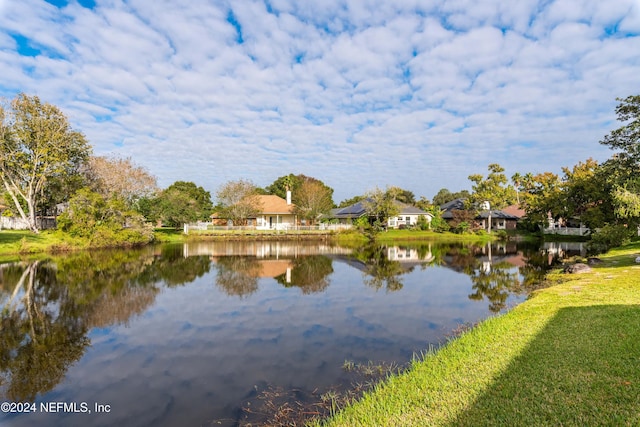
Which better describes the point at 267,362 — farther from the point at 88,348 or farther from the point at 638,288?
the point at 638,288

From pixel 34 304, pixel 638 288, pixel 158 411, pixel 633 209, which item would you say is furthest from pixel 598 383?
pixel 633 209

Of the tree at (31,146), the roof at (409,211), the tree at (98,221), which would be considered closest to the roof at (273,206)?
the roof at (409,211)

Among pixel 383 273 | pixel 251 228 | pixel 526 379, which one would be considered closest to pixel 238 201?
pixel 251 228

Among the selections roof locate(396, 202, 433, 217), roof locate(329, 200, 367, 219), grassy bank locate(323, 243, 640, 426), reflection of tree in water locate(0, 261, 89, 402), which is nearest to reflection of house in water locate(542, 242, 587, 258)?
roof locate(396, 202, 433, 217)

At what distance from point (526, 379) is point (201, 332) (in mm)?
7281

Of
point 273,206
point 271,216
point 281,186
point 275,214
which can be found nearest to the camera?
point 275,214

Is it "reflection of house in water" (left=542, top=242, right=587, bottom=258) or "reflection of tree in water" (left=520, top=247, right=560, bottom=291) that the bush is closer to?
"reflection of tree in water" (left=520, top=247, right=560, bottom=291)

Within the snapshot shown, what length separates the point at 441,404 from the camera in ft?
13.9

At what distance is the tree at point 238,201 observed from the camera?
4459 cm

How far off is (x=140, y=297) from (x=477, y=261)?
1991 centimetres

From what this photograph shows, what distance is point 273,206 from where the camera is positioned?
50625 mm

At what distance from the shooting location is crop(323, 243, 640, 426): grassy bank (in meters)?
3.85

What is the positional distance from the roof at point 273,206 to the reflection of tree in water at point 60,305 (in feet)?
89.4

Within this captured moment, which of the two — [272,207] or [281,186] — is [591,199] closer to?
[272,207]
